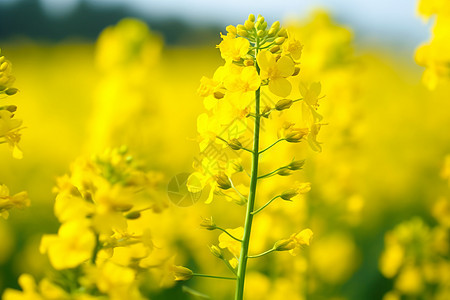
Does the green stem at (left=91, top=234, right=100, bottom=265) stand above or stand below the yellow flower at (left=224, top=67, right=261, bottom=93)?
below

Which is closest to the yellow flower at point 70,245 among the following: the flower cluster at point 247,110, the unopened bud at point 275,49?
the flower cluster at point 247,110

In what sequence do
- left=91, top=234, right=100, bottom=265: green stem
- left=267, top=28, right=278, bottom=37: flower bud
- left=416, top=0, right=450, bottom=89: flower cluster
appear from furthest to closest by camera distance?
left=416, top=0, right=450, bottom=89: flower cluster → left=267, top=28, right=278, bottom=37: flower bud → left=91, top=234, right=100, bottom=265: green stem

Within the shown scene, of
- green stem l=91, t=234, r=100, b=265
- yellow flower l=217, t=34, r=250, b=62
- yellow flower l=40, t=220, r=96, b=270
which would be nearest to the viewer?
yellow flower l=40, t=220, r=96, b=270

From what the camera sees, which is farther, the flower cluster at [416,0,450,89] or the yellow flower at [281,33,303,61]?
the flower cluster at [416,0,450,89]

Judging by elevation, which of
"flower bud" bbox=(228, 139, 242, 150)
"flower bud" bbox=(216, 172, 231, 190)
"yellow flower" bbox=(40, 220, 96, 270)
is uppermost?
"flower bud" bbox=(228, 139, 242, 150)

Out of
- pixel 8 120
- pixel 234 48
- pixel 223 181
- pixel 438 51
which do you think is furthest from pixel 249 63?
pixel 438 51

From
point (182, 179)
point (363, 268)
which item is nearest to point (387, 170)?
point (363, 268)

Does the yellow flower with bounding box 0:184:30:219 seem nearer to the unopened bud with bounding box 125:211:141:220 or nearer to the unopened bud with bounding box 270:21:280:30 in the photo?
the unopened bud with bounding box 125:211:141:220

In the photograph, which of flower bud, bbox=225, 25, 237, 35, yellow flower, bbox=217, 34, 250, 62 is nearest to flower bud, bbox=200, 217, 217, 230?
yellow flower, bbox=217, 34, 250, 62
